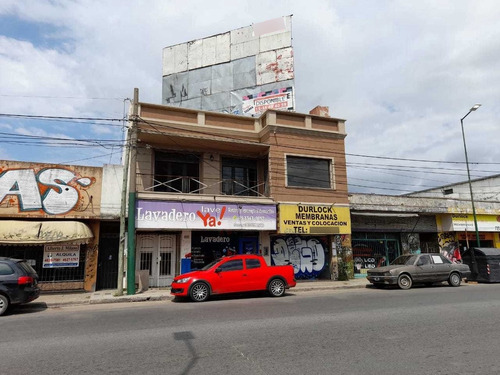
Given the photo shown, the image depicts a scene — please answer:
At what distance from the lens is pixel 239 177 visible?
19.5 metres

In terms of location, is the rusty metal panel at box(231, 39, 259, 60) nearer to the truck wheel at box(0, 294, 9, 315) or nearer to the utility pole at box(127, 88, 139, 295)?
the utility pole at box(127, 88, 139, 295)

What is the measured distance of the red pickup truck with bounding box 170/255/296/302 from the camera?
12266 millimetres

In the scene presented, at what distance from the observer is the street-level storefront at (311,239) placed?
59.4 ft

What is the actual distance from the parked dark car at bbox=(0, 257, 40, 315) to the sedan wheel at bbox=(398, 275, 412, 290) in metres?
13.5

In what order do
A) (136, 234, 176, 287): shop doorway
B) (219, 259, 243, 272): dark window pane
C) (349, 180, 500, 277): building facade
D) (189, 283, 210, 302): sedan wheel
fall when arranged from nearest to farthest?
(189, 283, 210, 302): sedan wheel → (219, 259, 243, 272): dark window pane → (136, 234, 176, 287): shop doorway → (349, 180, 500, 277): building facade

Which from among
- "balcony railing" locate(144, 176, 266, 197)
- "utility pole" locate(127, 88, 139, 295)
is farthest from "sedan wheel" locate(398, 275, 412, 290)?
"utility pole" locate(127, 88, 139, 295)

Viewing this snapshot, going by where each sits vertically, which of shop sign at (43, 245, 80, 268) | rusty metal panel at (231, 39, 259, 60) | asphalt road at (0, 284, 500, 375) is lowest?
asphalt road at (0, 284, 500, 375)

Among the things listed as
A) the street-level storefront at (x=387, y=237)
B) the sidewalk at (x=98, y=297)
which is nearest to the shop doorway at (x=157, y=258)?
the sidewalk at (x=98, y=297)

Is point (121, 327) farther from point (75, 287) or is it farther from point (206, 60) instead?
point (206, 60)

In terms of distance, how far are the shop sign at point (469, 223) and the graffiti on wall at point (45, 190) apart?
2134 centimetres

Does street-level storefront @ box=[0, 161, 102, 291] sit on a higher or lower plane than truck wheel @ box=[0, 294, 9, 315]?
higher

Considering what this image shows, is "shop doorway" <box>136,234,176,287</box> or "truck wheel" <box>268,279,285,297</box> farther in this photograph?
"shop doorway" <box>136,234,176,287</box>

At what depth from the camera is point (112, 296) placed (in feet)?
44.9

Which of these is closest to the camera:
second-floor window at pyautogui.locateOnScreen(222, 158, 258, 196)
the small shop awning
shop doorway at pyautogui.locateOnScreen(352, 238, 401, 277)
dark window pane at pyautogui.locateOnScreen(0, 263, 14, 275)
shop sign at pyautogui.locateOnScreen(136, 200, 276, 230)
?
dark window pane at pyautogui.locateOnScreen(0, 263, 14, 275)
